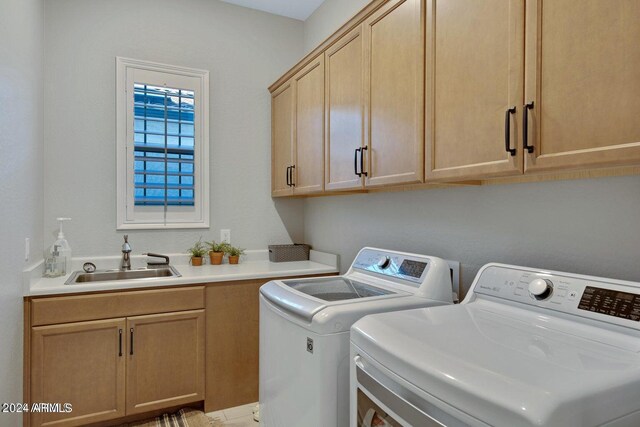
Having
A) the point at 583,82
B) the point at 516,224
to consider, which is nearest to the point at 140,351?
the point at 516,224

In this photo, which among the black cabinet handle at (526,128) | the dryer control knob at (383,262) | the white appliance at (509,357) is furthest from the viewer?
the dryer control knob at (383,262)

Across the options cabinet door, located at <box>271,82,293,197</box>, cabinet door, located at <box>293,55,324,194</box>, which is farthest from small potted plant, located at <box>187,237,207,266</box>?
cabinet door, located at <box>293,55,324,194</box>

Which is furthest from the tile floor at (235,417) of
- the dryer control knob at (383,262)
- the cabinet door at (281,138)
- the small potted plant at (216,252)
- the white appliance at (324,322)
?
the cabinet door at (281,138)

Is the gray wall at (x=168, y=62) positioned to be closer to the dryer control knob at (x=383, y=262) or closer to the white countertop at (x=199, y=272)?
the white countertop at (x=199, y=272)

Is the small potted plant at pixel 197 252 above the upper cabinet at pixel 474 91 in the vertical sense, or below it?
below

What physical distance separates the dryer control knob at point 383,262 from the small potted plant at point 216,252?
133 cm

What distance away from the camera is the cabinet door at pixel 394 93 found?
5.20ft

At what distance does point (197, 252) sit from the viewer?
9.01ft

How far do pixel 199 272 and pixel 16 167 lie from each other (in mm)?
1109

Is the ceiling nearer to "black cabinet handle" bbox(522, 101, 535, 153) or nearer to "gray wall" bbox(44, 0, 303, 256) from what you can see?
"gray wall" bbox(44, 0, 303, 256)

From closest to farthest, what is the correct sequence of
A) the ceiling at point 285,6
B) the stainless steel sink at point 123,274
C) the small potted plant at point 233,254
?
the stainless steel sink at point 123,274, the small potted plant at point 233,254, the ceiling at point 285,6

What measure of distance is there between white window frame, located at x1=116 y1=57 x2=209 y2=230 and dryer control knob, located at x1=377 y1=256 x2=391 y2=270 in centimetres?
150

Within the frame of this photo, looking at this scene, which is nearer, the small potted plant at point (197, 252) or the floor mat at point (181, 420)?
the floor mat at point (181, 420)

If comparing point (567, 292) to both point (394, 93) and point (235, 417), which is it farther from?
point (235, 417)
